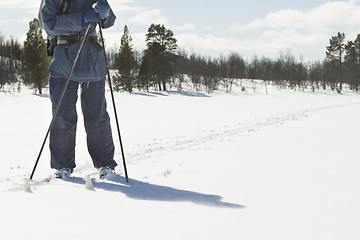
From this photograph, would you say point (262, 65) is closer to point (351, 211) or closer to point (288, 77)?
point (288, 77)

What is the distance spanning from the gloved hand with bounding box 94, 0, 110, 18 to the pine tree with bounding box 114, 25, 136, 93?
39409mm

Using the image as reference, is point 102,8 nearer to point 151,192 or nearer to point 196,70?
point 151,192

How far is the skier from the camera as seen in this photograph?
3334mm

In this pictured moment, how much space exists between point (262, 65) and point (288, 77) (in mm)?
16747

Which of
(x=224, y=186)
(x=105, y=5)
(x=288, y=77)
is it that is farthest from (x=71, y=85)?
(x=288, y=77)

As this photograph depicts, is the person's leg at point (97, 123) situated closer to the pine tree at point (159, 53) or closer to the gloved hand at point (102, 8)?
the gloved hand at point (102, 8)

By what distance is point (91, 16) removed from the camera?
3.34 meters

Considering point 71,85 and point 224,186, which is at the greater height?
point 71,85

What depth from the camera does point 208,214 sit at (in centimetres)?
233

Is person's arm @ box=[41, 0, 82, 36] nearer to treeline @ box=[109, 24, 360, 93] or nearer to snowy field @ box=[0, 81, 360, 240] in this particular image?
snowy field @ box=[0, 81, 360, 240]

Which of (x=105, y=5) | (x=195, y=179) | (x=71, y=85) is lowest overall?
(x=195, y=179)

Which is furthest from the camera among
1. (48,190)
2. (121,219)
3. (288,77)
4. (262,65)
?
(262,65)

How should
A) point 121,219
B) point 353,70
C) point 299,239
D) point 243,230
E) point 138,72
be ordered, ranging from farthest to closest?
point 353,70 < point 138,72 < point 121,219 < point 243,230 < point 299,239

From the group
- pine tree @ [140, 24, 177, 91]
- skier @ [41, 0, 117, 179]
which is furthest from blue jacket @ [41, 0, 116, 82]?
pine tree @ [140, 24, 177, 91]
